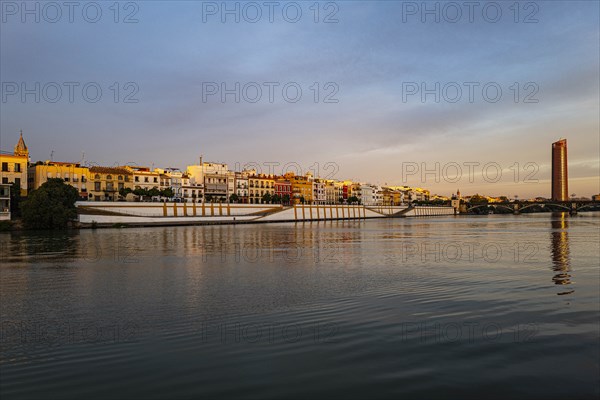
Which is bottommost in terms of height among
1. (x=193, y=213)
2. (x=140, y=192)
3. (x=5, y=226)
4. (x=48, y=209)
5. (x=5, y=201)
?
(x=5, y=226)

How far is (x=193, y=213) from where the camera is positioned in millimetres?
92250

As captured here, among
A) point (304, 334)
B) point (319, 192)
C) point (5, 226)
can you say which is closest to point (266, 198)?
point (319, 192)

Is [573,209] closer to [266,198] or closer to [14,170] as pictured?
[266,198]

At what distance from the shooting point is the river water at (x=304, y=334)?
7.50m

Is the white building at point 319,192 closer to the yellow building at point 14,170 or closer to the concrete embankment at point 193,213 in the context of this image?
the concrete embankment at point 193,213

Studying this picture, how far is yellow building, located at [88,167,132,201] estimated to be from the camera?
9328 cm

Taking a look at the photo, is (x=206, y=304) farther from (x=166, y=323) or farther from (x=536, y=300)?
(x=536, y=300)

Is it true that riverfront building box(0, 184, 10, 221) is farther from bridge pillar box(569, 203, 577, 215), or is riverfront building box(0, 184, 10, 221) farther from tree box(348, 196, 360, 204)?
bridge pillar box(569, 203, 577, 215)

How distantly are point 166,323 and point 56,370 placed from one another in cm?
347

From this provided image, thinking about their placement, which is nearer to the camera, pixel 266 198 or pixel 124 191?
pixel 124 191

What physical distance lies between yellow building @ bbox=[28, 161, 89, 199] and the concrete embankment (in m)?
13.2

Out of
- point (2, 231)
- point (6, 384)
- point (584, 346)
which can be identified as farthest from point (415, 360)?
point (2, 231)

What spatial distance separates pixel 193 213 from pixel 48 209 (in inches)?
1208

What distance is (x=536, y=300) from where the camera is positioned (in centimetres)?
1373
